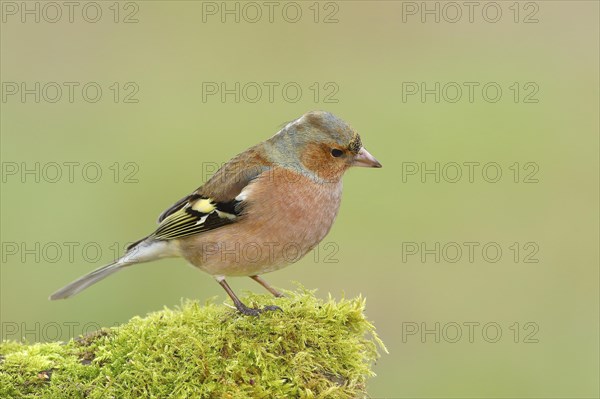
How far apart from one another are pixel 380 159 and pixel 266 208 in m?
7.05

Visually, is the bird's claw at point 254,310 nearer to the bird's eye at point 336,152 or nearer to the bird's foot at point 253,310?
the bird's foot at point 253,310

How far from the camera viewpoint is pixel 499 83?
1506 cm

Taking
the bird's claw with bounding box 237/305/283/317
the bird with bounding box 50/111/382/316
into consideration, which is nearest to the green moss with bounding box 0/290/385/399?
the bird's claw with bounding box 237/305/283/317

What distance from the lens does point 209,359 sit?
4488 millimetres

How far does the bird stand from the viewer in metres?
5.59

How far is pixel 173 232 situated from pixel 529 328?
211 inches

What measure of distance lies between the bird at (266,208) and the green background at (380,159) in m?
3.20

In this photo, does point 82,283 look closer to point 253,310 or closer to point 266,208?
point 266,208

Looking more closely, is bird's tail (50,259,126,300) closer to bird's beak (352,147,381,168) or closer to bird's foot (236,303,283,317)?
bird's foot (236,303,283,317)

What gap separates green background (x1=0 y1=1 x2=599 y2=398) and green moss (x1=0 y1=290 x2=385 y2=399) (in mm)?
3870

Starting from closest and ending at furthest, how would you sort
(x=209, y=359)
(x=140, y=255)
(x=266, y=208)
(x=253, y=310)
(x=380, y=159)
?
(x=209, y=359) → (x=253, y=310) → (x=266, y=208) → (x=140, y=255) → (x=380, y=159)

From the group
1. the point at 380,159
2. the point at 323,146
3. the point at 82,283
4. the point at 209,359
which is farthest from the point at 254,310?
the point at 380,159

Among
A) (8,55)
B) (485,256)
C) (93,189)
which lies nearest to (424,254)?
(485,256)

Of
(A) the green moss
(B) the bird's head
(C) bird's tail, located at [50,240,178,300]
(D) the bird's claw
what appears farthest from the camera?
(C) bird's tail, located at [50,240,178,300]
